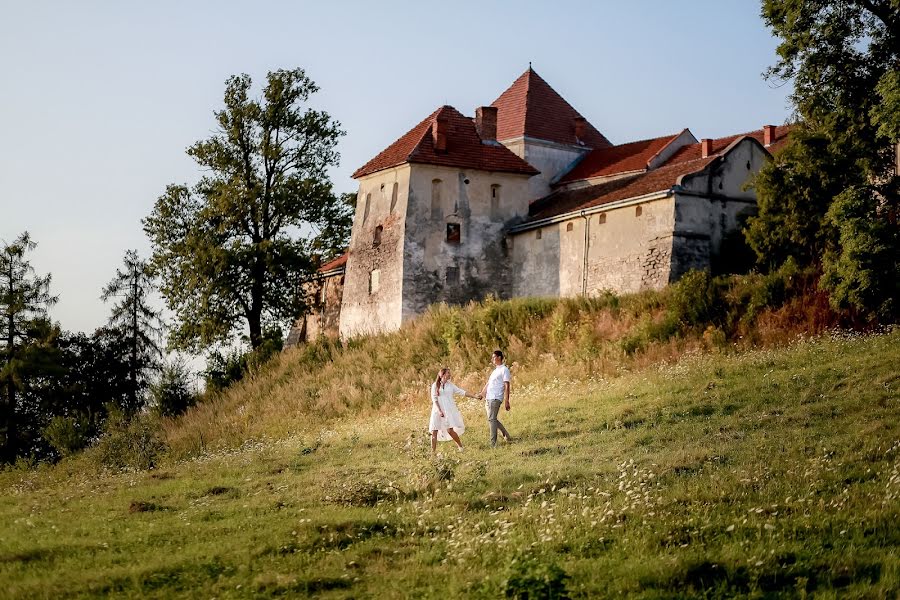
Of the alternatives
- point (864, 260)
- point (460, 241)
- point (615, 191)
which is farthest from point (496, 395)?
point (460, 241)

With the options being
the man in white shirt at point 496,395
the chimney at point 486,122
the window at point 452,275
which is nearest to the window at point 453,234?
the window at point 452,275

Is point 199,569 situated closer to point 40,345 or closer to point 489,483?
point 489,483

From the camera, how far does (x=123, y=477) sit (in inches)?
884

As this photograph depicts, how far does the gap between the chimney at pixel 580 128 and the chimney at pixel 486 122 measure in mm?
5060

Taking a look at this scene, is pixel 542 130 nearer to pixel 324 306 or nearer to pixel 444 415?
pixel 324 306

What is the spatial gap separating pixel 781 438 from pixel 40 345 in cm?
3284

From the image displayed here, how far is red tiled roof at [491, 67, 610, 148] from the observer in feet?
171

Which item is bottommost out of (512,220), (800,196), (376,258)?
(376,258)

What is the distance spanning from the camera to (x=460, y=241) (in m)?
44.5

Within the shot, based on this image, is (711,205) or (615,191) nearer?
(711,205)

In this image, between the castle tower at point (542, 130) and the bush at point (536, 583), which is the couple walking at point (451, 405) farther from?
the castle tower at point (542, 130)

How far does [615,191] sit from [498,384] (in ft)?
70.9

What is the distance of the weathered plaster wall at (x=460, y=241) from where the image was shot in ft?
143

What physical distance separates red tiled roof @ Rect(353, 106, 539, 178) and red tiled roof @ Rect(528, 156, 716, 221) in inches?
65.1
